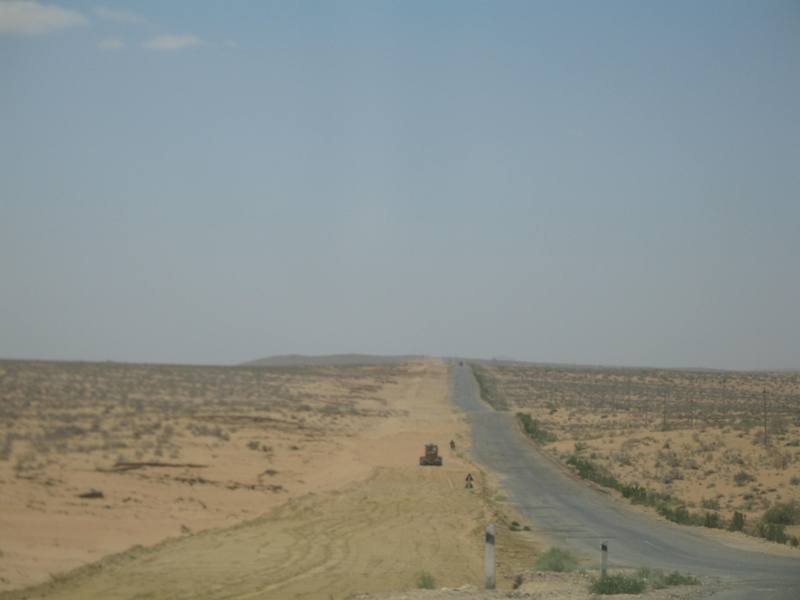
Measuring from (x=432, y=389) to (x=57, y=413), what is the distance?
210 feet

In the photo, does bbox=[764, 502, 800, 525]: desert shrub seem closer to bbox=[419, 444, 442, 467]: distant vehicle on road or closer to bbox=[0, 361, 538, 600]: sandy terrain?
bbox=[0, 361, 538, 600]: sandy terrain

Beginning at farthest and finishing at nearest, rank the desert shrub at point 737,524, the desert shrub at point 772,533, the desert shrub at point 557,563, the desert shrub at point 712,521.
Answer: the desert shrub at point 712,521, the desert shrub at point 737,524, the desert shrub at point 772,533, the desert shrub at point 557,563

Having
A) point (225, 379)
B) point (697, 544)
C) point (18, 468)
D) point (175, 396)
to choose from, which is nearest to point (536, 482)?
point (697, 544)

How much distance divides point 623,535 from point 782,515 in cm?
652

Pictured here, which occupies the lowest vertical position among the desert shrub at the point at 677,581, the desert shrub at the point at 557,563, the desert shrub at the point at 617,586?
the desert shrub at the point at 557,563

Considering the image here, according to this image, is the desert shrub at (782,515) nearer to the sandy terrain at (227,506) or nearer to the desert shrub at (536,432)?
the sandy terrain at (227,506)

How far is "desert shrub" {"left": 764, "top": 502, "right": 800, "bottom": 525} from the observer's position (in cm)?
2723

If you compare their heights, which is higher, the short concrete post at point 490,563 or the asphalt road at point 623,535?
the short concrete post at point 490,563

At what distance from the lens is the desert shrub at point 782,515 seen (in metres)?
27.2

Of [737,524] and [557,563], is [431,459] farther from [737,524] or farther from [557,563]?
[557,563]

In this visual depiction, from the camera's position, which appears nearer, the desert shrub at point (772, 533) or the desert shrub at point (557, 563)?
the desert shrub at point (557, 563)

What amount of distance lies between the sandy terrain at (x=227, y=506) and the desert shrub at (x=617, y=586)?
349 centimetres

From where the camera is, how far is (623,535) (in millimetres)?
23641

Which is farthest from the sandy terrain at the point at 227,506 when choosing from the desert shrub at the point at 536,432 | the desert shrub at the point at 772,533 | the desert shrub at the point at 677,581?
the desert shrub at the point at 772,533
